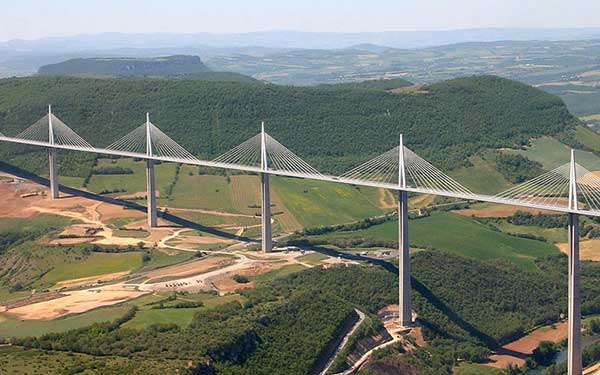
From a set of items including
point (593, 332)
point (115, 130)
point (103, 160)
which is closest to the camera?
point (593, 332)

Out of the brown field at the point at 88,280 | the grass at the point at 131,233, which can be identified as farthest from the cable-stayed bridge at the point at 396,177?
the brown field at the point at 88,280

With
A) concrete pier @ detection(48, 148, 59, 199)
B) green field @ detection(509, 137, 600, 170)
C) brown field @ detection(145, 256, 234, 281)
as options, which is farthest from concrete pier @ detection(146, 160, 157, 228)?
green field @ detection(509, 137, 600, 170)

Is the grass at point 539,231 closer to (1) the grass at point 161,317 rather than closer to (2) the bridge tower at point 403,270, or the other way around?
(2) the bridge tower at point 403,270

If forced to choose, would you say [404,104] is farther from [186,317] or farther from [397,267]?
[186,317]

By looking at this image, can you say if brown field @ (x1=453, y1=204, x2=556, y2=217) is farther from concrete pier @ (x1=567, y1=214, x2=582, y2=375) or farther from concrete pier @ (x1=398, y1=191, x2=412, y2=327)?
concrete pier @ (x1=567, y1=214, x2=582, y2=375)

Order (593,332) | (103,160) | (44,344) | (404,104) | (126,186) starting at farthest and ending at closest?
(404,104) → (103,160) → (126,186) → (593,332) → (44,344)

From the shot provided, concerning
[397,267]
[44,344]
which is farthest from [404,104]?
[44,344]

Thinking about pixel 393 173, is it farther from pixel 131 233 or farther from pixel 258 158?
pixel 131 233
